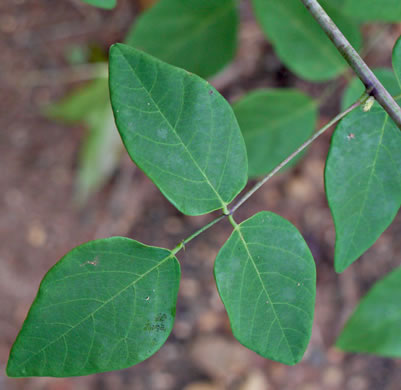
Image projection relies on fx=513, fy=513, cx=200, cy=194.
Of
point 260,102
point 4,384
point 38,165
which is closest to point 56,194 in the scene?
point 38,165

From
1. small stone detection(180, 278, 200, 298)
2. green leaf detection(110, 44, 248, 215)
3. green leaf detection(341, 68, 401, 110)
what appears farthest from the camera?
small stone detection(180, 278, 200, 298)

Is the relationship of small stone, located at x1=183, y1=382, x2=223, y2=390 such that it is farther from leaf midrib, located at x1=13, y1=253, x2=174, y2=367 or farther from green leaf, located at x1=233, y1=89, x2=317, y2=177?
leaf midrib, located at x1=13, y1=253, x2=174, y2=367

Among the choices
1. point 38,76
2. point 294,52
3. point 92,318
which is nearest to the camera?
point 92,318

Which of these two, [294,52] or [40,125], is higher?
[294,52]

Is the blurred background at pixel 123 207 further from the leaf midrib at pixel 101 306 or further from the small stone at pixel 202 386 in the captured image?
the leaf midrib at pixel 101 306

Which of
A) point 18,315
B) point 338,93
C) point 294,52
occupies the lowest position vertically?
point 18,315

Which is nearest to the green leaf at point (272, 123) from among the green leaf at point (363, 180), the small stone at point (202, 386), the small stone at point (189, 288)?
the green leaf at point (363, 180)

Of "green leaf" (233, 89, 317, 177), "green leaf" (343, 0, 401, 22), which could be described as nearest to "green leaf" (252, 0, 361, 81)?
"green leaf" (233, 89, 317, 177)

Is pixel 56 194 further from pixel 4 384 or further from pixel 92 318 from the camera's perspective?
pixel 92 318
